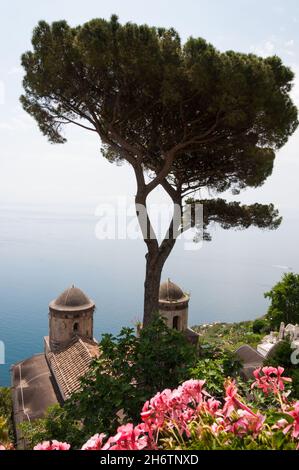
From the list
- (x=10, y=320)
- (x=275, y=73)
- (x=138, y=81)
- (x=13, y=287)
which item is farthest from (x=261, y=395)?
(x=13, y=287)

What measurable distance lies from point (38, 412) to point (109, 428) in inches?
447

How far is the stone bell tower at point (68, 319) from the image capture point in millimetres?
18312

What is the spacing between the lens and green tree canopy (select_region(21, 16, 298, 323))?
29.9 ft

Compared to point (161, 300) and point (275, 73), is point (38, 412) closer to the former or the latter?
point (161, 300)

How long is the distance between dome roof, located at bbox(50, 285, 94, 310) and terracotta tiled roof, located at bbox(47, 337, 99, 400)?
1755 millimetres

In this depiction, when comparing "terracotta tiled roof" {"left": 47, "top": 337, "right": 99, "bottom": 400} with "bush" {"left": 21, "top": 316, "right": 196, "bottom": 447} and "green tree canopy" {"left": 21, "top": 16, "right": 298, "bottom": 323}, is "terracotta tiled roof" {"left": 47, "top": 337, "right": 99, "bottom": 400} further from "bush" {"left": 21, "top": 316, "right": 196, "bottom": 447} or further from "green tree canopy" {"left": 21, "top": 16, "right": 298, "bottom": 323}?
"bush" {"left": 21, "top": 316, "right": 196, "bottom": 447}

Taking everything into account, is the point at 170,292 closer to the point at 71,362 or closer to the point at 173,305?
the point at 173,305

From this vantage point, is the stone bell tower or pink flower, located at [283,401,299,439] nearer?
pink flower, located at [283,401,299,439]

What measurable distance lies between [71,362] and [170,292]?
674cm

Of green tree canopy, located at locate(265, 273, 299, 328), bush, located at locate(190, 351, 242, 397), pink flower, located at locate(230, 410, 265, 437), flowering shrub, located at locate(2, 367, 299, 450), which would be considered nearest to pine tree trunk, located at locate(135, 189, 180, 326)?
bush, located at locate(190, 351, 242, 397)

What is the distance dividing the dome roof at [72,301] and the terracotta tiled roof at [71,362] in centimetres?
176

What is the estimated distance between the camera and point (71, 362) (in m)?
15.7

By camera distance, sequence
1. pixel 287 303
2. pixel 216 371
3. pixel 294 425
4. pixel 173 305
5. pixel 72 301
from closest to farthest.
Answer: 1. pixel 294 425
2. pixel 216 371
3. pixel 72 301
4. pixel 173 305
5. pixel 287 303

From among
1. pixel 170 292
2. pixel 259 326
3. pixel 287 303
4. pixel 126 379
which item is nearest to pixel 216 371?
pixel 126 379
